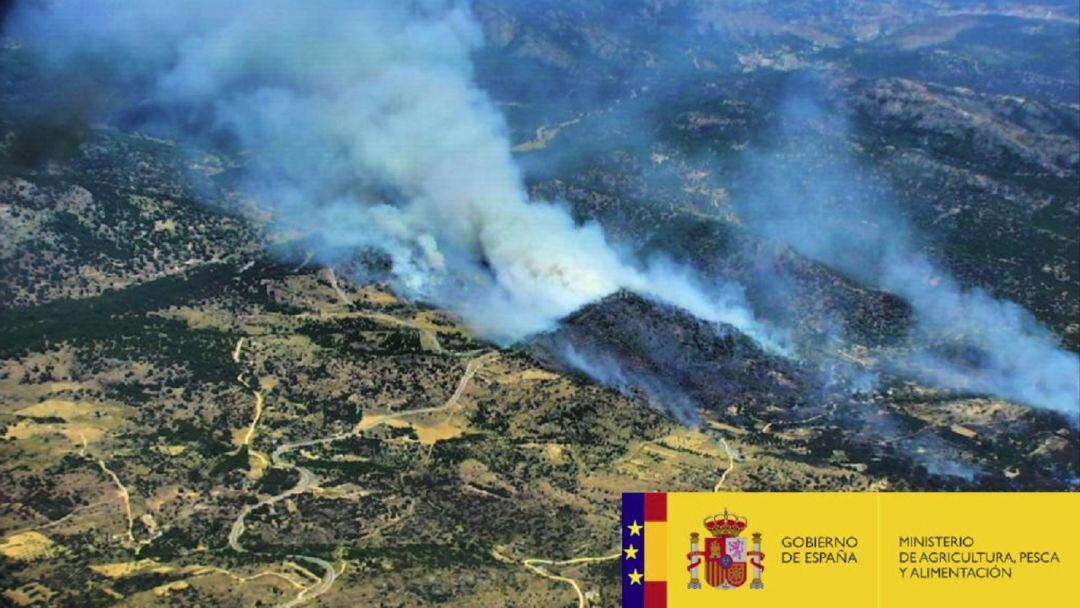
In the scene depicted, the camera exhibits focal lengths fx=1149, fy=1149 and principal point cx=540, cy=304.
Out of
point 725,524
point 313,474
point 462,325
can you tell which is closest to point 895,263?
point 462,325

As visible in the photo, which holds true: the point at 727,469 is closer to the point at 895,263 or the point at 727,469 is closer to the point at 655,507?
the point at 655,507

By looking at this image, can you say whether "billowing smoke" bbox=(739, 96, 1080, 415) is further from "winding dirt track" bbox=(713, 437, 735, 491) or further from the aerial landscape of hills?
"winding dirt track" bbox=(713, 437, 735, 491)

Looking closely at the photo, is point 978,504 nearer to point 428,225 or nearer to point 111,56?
point 428,225

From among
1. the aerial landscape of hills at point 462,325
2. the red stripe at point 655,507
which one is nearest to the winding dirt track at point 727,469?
the aerial landscape of hills at point 462,325

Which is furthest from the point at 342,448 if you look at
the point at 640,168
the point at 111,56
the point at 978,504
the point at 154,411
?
the point at 111,56

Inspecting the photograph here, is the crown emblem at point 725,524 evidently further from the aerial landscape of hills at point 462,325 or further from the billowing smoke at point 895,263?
the billowing smoke at point 895,263

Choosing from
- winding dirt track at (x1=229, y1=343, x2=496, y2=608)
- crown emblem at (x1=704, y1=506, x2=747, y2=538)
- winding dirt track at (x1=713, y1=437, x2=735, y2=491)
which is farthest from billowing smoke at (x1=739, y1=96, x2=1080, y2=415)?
crown emblem at (x1=704, y1=506, x2=747, y2=538)
